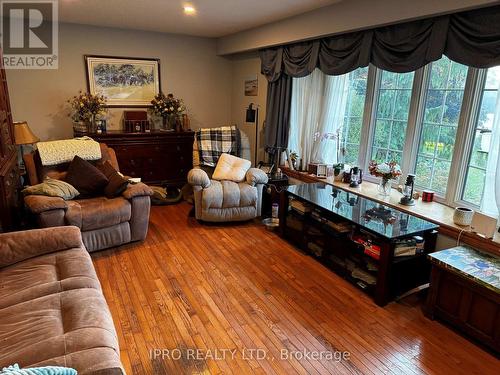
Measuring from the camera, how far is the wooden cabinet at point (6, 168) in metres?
2.59

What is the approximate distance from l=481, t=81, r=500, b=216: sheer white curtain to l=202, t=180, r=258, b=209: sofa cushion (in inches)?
87.6

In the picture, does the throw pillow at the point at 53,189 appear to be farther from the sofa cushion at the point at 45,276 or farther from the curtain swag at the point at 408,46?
the curtain swag at the point at 408,46

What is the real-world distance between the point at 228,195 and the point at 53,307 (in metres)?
2.26

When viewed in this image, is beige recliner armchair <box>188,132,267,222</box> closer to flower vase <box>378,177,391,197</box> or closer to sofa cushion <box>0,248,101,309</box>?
flower vase <box>378,177,391,197</box>

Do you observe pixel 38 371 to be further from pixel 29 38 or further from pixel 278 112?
pixel 29 38

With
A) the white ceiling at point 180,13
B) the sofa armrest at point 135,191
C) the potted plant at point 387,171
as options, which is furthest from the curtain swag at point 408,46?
the sofa armrest at point 135,191

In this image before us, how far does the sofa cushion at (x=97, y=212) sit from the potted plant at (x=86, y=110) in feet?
5.22

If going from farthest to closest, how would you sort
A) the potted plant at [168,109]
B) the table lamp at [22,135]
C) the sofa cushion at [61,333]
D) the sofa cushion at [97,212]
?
the potted plant at [168,109], the table lamp at [22,135], the sofa cushion at [97,212], the sofa cushion at [61,333]

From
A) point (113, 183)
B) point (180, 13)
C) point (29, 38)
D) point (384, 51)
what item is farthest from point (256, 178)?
point (29, 38)

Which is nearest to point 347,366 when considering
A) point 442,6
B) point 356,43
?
point 442,6

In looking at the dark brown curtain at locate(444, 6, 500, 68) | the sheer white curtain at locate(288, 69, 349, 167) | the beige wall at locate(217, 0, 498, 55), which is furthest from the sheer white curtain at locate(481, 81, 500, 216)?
the sheer white curtain at locate(288, 69, 349, 167)

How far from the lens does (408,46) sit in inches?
104

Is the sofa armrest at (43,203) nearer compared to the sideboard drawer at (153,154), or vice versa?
the sofa armrest at (43,203)

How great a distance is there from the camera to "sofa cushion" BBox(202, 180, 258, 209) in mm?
3746
